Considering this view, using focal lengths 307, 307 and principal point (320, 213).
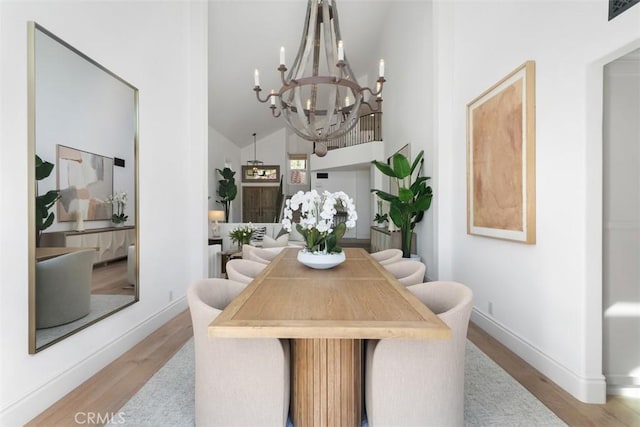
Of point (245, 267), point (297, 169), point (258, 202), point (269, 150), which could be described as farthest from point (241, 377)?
point (297, 169)

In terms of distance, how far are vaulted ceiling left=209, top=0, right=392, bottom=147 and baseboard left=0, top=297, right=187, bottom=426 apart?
4.69 meters

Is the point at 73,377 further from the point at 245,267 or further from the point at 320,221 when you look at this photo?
the point at 320,221

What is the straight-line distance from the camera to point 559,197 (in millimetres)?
2076

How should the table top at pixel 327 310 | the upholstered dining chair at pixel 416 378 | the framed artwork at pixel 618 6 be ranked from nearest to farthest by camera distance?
the table top at pixel 327 310, the upholstered dining chair at pixel 416 378, the framed artwork at pixel 618 6

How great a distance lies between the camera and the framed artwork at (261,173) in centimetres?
1154

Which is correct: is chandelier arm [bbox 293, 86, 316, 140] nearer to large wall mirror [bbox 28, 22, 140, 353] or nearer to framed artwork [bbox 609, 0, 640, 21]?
large wall mirror [bbox 28, 22, 140, 353]

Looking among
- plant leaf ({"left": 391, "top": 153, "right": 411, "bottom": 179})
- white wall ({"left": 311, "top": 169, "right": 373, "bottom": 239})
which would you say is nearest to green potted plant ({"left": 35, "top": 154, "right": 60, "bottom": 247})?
plant leaf ({"left": 391, "top": 153, "right": 411, "bottom": 179})

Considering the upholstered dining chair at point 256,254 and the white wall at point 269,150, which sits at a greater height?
the white wall at point 269,150

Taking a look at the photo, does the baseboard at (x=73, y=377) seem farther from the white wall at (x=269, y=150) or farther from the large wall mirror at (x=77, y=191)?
the white wall at (x=269, y=150)

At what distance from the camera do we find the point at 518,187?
8.02 ft

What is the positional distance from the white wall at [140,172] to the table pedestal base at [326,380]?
5.01ft

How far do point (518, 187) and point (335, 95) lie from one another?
1.91m

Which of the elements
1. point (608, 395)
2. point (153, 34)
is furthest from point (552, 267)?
point (153, 34)

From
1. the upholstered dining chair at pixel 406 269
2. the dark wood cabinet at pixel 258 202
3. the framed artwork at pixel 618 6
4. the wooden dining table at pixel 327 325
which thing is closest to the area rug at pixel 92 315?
the wooden dining table at pixel 327 325
